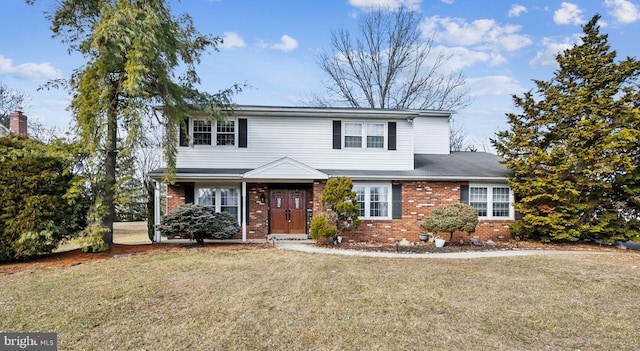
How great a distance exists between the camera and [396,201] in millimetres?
12820

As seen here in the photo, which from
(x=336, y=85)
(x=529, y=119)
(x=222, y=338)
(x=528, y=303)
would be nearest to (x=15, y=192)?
(x=222, y=338)

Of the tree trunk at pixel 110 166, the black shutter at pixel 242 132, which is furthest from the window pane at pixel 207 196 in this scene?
the tree trunk at pixel 110 166

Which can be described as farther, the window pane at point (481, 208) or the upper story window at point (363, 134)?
the upper story window at point (363, 134)

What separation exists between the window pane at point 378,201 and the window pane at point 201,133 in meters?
6.58

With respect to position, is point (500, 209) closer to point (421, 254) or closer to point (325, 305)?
point (421, 254)

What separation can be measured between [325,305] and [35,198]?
803 cm

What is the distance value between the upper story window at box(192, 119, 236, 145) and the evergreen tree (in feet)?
7.11

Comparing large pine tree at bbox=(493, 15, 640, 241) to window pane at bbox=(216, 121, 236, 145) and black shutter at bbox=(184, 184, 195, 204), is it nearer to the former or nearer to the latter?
window pane at bbox=(216, 121, 236, 145)

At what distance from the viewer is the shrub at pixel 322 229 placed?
36.2 feet

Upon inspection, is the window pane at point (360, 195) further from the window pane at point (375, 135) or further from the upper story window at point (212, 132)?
the upper story window at point (212, 132)

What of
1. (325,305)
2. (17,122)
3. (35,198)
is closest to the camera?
(325,305)

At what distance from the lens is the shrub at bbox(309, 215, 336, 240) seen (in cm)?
1105

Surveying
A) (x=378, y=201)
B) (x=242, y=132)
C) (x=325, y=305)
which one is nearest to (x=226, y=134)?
(x=242, y=132)

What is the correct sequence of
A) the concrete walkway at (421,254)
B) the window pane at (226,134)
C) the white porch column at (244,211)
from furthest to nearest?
the window pane at (226,134) < the white porch column at (244,211) < the concrete walkway at (421,254)
